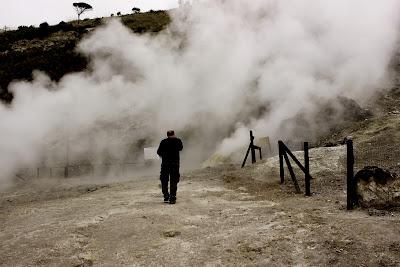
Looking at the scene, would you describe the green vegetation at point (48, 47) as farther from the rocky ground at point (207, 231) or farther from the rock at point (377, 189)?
the rock at point (377, 189)

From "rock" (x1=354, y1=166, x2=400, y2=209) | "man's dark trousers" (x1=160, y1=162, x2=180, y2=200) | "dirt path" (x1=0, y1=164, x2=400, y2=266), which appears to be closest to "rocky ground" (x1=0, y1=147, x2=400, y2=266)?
"dirt path" (x1=0, y1=164, x2=400, y2=266)

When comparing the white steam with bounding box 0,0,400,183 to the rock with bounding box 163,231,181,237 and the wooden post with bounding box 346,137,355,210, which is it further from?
the rock with bounding box 163,231,181,237

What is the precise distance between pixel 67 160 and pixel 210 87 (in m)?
6.54

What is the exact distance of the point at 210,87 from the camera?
61.4 feet

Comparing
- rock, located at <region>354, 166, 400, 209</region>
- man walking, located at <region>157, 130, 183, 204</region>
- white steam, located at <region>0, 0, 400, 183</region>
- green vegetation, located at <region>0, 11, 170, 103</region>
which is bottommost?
rock, located at <region>354, 166, 400, 209</region>

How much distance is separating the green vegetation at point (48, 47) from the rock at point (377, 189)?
21.0m

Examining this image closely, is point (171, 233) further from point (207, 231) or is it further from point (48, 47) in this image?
point (48, 47)

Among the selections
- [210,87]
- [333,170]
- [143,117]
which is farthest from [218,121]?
[333,170]

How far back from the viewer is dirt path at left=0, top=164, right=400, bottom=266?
4488 mm

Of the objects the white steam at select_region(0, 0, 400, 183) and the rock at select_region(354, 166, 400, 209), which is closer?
the rock at select_region(354, 166, 400, 209)

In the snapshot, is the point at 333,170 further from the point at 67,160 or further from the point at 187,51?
the point at 187,51

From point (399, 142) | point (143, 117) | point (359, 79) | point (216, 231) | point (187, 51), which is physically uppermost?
point (187, 51)

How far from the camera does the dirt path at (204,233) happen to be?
4.49 metres

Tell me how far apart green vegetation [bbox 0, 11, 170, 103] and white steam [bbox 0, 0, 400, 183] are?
5.89m
